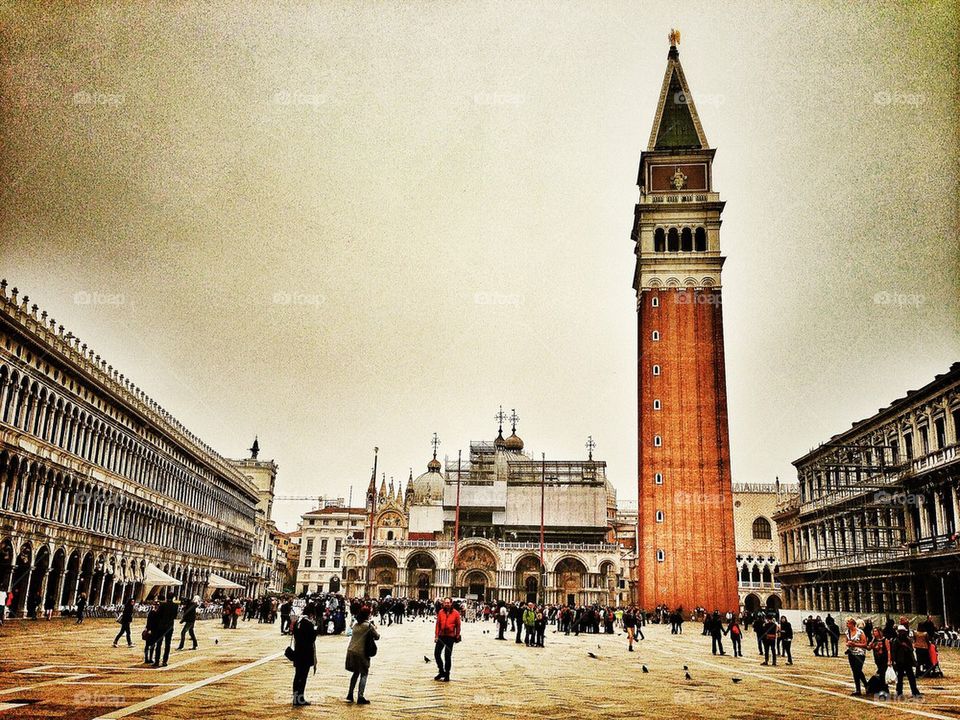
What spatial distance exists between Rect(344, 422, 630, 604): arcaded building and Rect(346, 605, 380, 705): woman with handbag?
193 ft

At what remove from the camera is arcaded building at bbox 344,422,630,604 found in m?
79.1

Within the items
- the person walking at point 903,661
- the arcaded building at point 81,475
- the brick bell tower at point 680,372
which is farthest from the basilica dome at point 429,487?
the person walking at point 903,661

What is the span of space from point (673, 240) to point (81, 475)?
4960 centimetres

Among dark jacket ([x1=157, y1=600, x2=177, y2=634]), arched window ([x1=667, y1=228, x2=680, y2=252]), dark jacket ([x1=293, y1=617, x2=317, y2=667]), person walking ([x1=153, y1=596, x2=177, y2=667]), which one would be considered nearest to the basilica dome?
arched window ([x1=667, y1=228, x2=680, y2=252])

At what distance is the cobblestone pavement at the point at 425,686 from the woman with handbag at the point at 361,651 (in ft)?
1.14

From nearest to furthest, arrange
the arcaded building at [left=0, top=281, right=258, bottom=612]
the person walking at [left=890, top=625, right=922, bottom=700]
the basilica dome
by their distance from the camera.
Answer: the person walking at [left=890, top=625, right=922, bottom=700], the arcaded building at [left=0, top=281, right=258, bottom=612], the basilica dome

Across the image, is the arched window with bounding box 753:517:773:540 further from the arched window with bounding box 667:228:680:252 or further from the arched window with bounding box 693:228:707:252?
the arched window with bounding box 667:228:680:252

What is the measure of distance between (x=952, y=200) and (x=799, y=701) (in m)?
10.9

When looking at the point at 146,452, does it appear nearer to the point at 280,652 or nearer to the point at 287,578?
the point at 280,652

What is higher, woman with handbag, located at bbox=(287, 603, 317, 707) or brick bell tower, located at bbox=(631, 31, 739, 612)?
brick bell tower, located at bbox=(631, 31, 739, 612)

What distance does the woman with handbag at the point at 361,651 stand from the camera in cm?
1371

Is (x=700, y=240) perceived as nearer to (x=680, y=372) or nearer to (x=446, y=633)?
(x=680, y=372)

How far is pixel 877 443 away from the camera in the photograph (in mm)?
50156

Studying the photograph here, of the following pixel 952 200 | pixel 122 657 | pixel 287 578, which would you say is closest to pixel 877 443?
pixel 952 200
